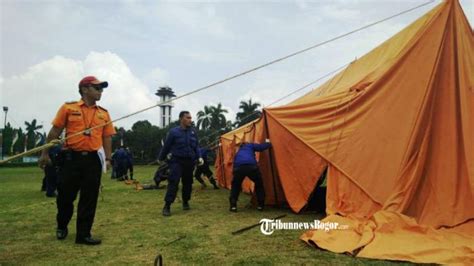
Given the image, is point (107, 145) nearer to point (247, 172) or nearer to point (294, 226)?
point (294, 226)

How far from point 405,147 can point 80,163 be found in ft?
13.5

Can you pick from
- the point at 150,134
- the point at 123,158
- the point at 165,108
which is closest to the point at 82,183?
the point at 123,158

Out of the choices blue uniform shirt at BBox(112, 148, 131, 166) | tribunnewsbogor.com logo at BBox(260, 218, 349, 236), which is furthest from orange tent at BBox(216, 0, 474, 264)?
blue uniform shirt at BBox(112, 148, 131, 166)

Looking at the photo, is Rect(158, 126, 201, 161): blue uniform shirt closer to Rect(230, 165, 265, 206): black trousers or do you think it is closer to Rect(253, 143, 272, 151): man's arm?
Rect(230, 165, 265, 206): black trousers

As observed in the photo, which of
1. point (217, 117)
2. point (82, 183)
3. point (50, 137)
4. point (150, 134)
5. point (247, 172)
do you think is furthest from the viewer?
point (217, 117)

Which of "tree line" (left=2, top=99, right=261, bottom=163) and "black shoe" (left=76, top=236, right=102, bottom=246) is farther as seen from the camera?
"tree line" (left=2, top=99, right=261, bottom=163)

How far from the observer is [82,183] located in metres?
5.00

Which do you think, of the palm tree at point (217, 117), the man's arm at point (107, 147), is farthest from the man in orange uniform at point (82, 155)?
the palm tree at point (217, 117)

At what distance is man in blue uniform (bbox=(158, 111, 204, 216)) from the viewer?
744 cm

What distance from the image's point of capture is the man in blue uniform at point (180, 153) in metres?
7.44

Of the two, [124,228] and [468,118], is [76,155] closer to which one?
[124,228]

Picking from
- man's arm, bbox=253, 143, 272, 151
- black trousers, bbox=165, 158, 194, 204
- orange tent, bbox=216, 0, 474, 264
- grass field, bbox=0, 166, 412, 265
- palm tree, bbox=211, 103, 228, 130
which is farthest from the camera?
palm tree, bbox=211, 103, 228, 130

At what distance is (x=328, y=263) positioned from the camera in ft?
13.2

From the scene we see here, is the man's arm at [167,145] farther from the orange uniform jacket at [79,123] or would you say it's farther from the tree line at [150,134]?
the tree line at [150,134]
